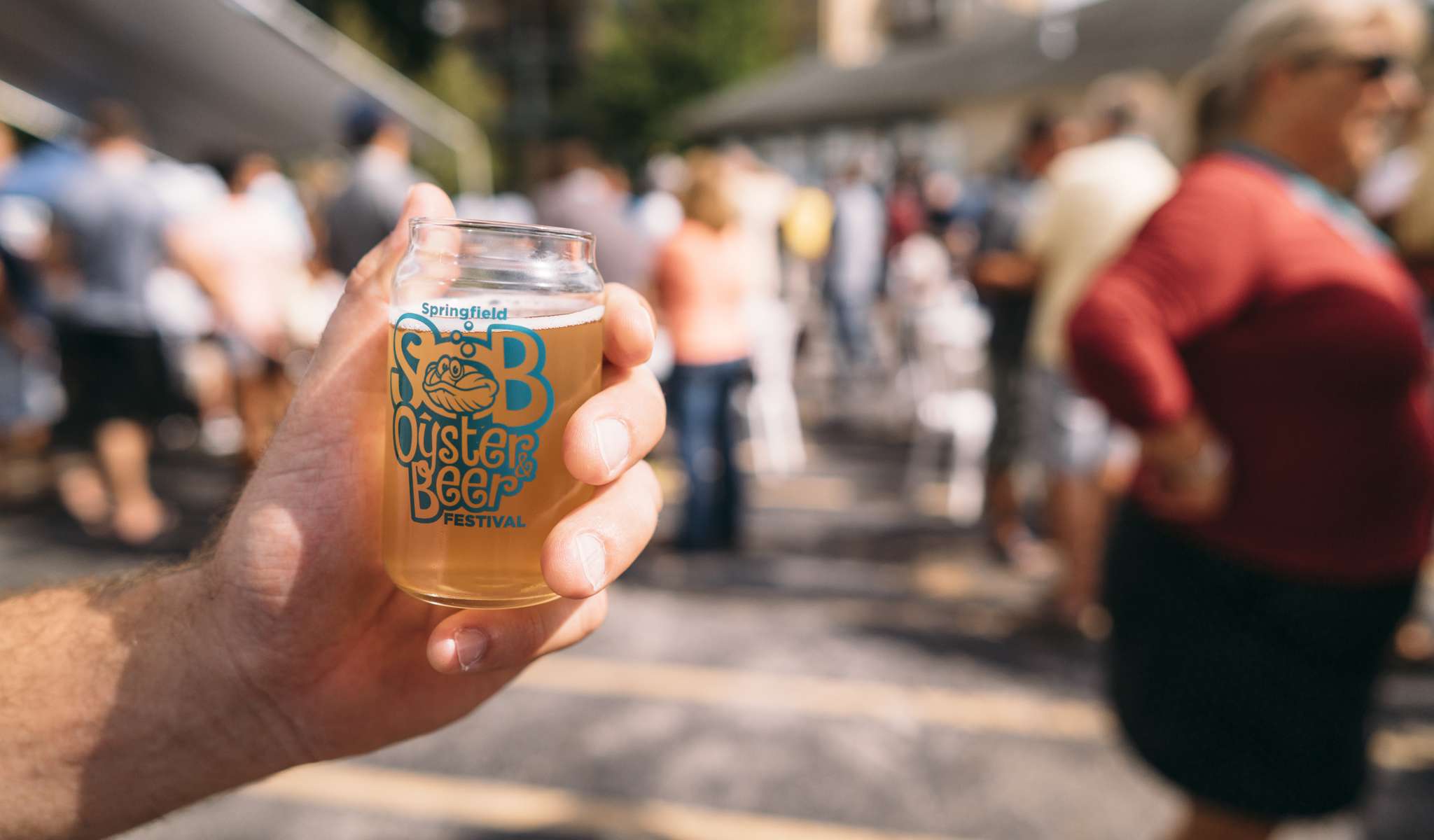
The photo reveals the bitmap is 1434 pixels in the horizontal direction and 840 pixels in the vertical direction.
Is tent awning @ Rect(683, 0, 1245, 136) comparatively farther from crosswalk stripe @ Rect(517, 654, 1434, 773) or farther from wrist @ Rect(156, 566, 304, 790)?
wrist @ Rect(156, 566, 304, 790)

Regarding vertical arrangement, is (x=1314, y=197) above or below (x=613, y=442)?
above

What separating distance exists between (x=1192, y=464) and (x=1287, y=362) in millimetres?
240

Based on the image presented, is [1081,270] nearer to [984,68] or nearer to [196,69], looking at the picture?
[196,69]

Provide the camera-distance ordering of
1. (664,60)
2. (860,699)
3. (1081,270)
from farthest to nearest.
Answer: (664,60) < (1081,270) < (860,699)

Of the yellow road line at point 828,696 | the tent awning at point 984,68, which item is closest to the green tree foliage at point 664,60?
the tent awning at point 984,68

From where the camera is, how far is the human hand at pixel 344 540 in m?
0.95

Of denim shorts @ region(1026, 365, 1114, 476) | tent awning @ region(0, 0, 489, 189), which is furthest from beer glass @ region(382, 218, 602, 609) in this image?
tent awning @ region(0, 0, 489, 189)

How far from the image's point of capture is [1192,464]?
5.37ft

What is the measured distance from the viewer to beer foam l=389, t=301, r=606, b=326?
34.0 inches

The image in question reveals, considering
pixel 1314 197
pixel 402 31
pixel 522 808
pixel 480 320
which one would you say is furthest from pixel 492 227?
pixel 402 31

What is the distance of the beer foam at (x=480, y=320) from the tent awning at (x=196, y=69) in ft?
21.5

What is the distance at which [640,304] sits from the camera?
1045mm

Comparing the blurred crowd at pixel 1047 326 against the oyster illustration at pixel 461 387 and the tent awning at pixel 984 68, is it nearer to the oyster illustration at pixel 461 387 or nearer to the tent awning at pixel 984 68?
the tent awning at pixel 984 68

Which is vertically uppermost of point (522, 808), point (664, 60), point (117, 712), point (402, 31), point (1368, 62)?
point (402, 31)
